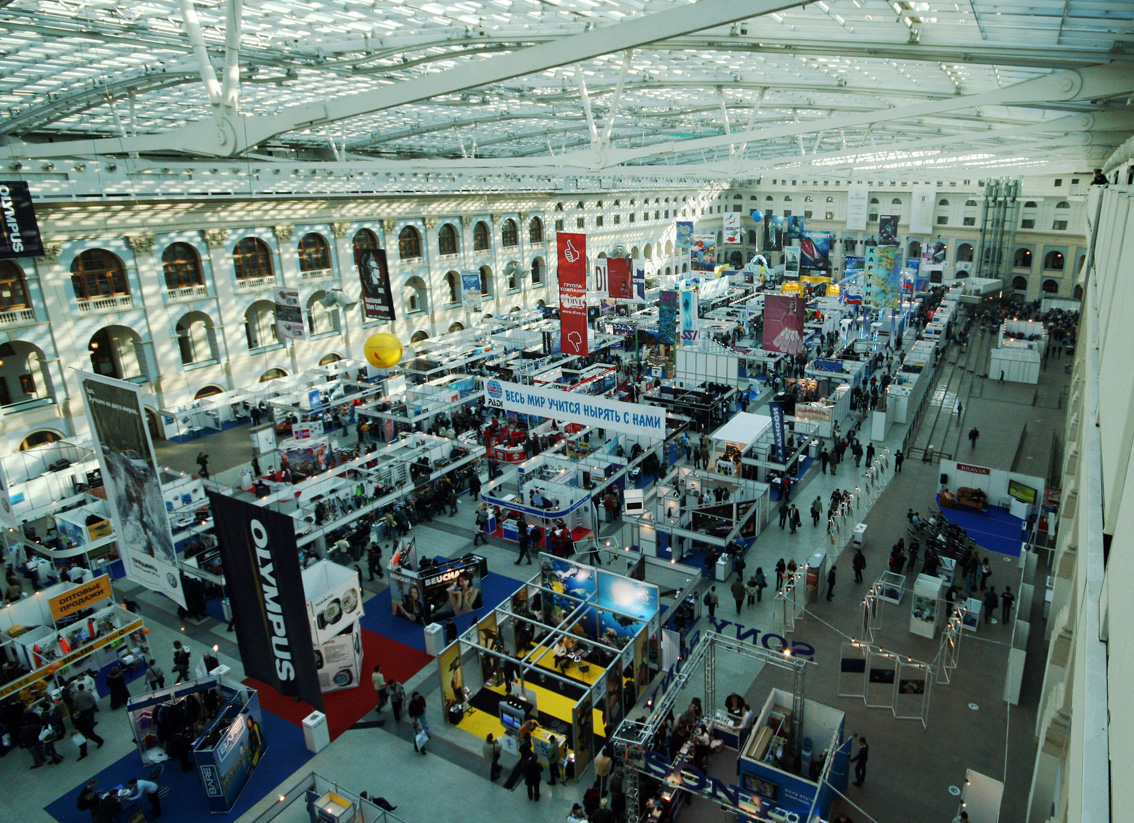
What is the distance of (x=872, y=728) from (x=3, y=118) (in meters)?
37.0

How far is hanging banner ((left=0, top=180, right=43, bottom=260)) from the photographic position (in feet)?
63.3

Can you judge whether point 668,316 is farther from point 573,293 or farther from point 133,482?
point 133,482

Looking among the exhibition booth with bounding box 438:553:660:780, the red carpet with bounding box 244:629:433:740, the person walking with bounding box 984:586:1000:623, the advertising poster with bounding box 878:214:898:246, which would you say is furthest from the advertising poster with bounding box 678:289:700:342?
the red carpet with bounding box 244:629:433:740

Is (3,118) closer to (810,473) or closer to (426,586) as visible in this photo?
(426,586)

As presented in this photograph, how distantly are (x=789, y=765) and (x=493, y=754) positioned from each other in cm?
477

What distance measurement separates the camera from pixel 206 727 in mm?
12117

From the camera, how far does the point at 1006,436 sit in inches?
1037

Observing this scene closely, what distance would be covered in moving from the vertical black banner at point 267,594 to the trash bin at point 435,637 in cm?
502

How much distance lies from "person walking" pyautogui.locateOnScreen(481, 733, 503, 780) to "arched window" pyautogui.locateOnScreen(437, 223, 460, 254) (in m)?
33.7

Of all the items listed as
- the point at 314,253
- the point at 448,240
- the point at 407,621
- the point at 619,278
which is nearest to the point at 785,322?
the point at 619,278

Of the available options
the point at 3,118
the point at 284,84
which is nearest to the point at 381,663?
the point at 284,84

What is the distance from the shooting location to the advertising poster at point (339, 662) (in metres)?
13.7

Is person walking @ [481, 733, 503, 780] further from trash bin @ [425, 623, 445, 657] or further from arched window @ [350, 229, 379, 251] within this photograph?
arched window @ [350, 229, 379, 251]

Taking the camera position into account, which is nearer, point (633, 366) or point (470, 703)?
point (470, 703)
